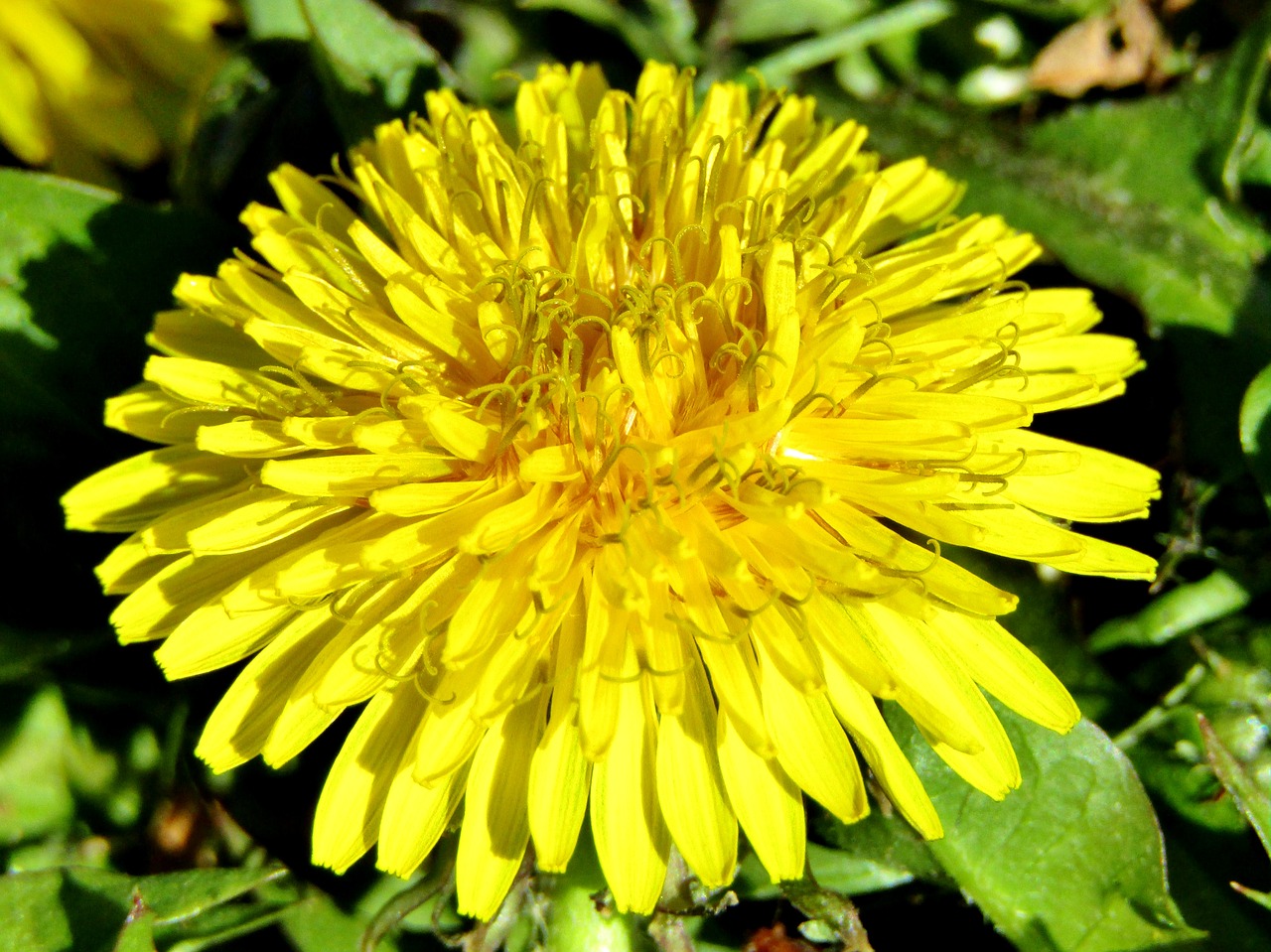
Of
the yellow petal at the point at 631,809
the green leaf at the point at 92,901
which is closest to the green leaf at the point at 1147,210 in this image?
the yellow petal at the point at 631,809

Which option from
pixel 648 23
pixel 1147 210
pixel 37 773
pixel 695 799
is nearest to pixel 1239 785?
pixel 695 799

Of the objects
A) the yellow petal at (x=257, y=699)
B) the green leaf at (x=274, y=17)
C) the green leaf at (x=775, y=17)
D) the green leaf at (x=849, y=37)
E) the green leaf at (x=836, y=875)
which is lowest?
the green leaf at (x=836, y=875)

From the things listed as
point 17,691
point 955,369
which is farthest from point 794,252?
point 17,691

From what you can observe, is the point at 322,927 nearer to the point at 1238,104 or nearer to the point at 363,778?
the point at 363,778

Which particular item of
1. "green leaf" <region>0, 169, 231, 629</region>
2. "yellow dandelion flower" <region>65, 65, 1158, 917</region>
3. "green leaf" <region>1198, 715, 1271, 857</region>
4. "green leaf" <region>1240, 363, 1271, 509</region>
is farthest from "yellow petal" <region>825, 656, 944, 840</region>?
"green leaf" <region>0, 169, 231, 629</region>

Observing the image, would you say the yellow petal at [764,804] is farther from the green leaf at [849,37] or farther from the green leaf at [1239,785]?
the green leaf at [849,37]

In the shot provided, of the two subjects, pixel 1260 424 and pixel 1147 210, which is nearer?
pixel 1260 424

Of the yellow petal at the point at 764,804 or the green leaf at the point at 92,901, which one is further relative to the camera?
the green leaf at the point at 92,901
